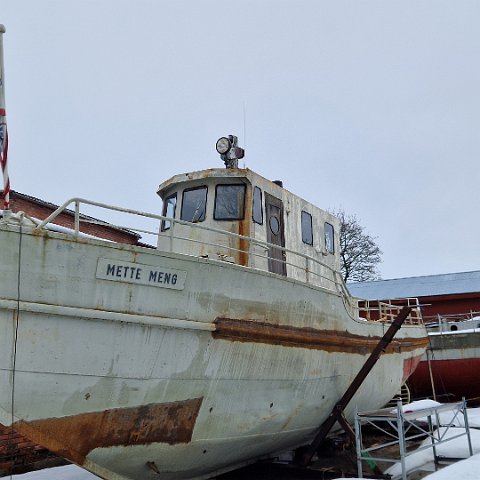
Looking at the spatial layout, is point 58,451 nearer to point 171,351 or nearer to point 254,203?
point 171,351

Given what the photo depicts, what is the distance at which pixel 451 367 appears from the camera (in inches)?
635

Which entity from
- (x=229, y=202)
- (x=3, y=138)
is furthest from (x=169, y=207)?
(x=3, y=138)

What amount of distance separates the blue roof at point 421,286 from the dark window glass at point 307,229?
61.8 ft

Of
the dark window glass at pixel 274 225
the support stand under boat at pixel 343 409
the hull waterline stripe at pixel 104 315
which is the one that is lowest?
the support stand under boat at pixel 343 409

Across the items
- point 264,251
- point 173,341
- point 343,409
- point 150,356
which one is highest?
point 264,251

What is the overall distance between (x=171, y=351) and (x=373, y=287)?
86.8ft

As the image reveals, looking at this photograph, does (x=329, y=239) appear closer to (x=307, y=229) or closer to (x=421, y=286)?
(x=307, y=229)

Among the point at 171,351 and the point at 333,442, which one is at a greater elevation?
the point at 171,351

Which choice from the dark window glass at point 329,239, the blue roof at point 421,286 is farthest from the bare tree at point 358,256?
the dark window glass at point 329,239

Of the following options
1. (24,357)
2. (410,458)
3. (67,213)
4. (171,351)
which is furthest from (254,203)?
(67,213)

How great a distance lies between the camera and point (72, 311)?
5.07 m

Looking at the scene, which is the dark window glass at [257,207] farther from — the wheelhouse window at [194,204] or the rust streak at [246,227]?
the wheelhouse window at [194,204]

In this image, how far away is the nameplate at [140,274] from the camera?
5.32 metres

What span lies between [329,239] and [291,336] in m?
3.62
